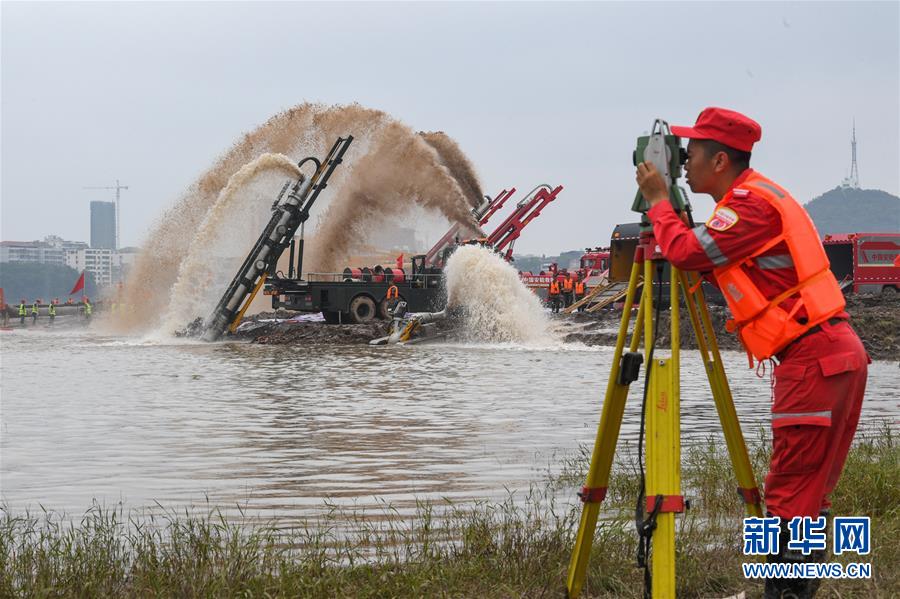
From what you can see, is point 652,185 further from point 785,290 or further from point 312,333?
point 312,333

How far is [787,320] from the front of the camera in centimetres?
380

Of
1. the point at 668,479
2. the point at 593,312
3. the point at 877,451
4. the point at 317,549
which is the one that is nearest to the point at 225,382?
the point at 877,451

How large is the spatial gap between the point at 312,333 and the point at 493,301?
5.22m

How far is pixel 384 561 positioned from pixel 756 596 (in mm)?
1707

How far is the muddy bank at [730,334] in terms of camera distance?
22.1 meters

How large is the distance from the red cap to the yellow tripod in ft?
1.43

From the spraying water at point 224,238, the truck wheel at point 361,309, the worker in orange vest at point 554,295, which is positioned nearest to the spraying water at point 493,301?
the truck wheel at point 361,309

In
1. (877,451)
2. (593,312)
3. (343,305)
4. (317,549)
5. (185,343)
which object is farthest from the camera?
(593,312)

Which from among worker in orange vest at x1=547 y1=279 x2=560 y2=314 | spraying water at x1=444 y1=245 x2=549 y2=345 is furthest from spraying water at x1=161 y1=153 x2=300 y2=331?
worker in orange vest at x1=547 y1=279 x2=560 y2=314

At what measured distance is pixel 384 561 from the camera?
16.6 ft

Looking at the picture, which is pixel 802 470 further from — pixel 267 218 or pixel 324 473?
pixel 267 218

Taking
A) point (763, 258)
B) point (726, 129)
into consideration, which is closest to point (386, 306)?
point (726, 129)

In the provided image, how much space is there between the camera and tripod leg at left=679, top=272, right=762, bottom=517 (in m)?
4.04

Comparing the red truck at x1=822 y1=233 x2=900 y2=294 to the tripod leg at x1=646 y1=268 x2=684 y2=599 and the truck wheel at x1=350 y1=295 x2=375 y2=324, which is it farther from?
the tripod leg at x1=646 y1=268 x2=684 y2=599
